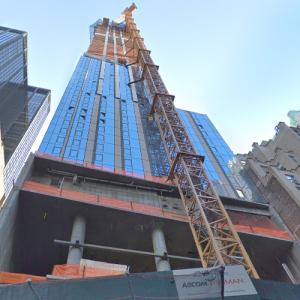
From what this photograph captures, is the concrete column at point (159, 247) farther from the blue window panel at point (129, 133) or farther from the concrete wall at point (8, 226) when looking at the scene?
the blue window panel at point (129, 133)

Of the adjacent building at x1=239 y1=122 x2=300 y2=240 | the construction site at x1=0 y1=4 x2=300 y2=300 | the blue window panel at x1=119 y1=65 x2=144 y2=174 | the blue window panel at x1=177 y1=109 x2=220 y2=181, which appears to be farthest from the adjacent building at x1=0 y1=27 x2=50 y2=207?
the construction site at x1=0 y1=4 x2=300 y2=300

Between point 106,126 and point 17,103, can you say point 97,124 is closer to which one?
point 106,126

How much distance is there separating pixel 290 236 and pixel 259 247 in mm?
3066

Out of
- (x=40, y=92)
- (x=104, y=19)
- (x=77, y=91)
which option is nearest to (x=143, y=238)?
(x=77, y=91)

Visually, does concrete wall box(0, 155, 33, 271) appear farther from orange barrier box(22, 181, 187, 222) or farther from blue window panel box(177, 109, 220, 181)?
blue window panel box(177, 109, 220, 181)

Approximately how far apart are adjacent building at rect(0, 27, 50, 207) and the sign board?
395ft

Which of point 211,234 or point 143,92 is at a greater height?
point 143,92

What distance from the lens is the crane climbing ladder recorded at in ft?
83.6

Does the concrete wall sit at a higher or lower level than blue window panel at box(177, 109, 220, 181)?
lower

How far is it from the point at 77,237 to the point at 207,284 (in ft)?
39.4

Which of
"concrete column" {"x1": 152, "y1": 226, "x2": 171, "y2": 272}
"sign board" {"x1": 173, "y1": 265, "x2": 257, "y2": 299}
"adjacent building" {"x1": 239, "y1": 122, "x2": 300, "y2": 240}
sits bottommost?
"sign board" {"x1": 173, "y1": 265, "x2": 257, "y2": 299}

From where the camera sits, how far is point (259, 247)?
30.8m

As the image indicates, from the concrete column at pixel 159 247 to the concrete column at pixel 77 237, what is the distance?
5.35 meters

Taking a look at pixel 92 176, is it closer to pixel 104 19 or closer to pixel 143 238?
pixel 143 238
